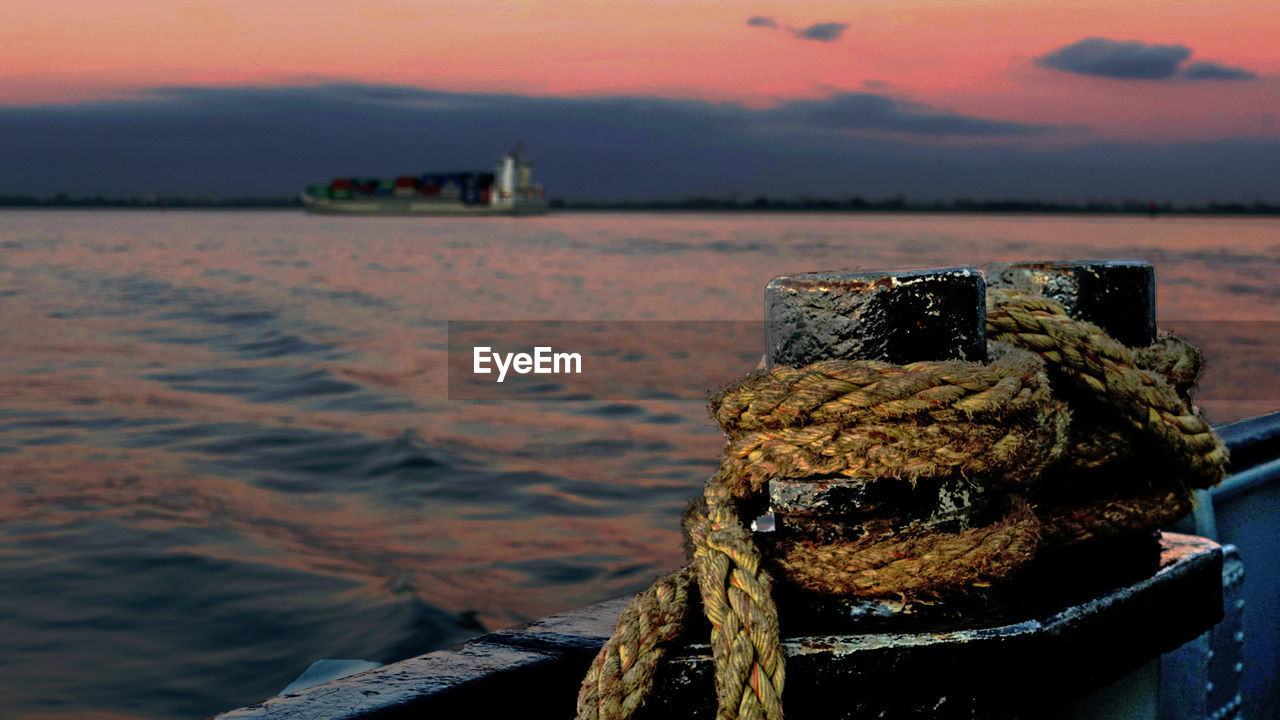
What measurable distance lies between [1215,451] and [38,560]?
7516mm

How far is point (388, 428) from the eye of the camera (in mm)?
10891

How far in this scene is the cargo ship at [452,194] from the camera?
9919 centimetres

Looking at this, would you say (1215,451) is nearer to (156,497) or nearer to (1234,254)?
(156,497)

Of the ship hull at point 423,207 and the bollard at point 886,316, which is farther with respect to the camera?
the ship hull at point 423,207

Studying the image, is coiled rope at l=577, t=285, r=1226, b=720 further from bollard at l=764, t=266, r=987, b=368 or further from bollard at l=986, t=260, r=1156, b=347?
bollard at l=986, t=260, r=1156, b=347

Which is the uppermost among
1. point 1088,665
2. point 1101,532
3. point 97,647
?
point 1101,532

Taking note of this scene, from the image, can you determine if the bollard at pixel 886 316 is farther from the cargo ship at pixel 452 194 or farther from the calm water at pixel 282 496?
the cargo ship at pixel 452 194

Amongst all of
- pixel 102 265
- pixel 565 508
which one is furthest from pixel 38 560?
pixel 102 265

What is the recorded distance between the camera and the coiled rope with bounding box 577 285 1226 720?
104 cm

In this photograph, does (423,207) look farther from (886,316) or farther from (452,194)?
(886,316)

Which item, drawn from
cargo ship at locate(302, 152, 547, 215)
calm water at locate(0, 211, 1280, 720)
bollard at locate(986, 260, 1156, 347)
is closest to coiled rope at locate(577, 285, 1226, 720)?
bollard at locate(986, 260, 1156, 347)

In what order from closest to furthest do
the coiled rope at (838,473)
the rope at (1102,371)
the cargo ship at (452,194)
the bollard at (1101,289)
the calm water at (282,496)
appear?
the coiled rope at (838,473) < the rope at (1102,371) < the bollard at (1101,289) < the calm water at (282,496) < the cargo ship at (452,194)

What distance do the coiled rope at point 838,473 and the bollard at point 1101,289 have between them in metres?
0.25

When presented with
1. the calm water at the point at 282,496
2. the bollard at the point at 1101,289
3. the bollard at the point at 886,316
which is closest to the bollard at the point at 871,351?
the bollard at the point at 886,316
